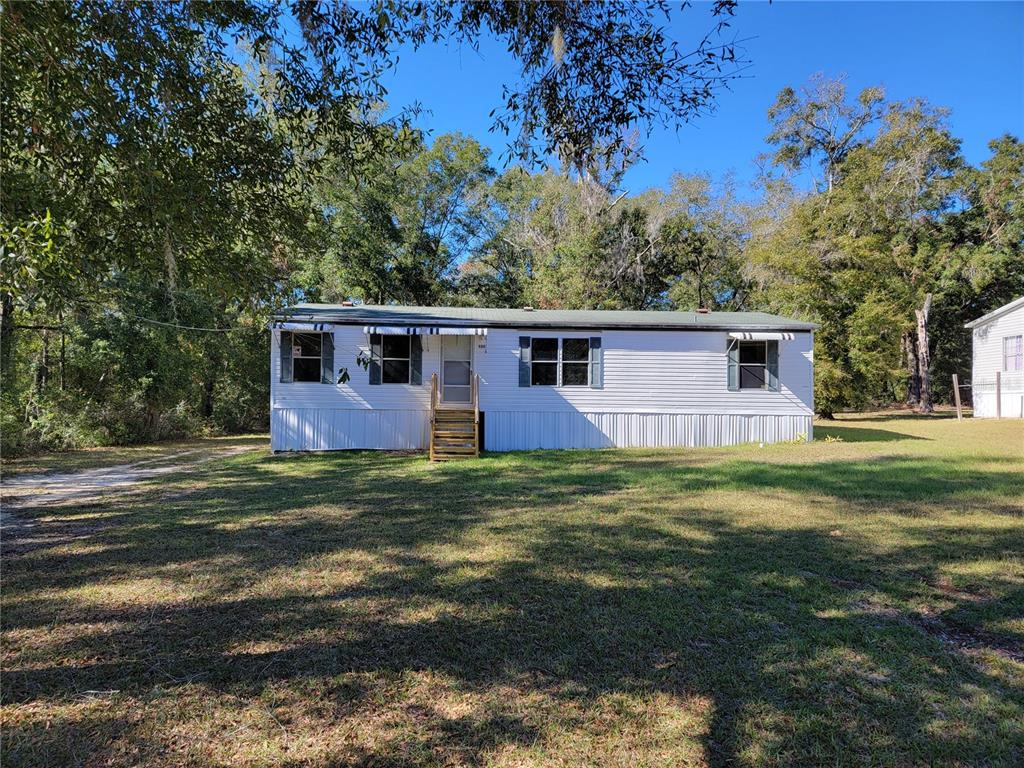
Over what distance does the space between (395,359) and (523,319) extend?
3.09 meters

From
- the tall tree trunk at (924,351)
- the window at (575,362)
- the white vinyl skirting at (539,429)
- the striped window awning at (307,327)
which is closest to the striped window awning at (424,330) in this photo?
the striped window awning at (307,327)

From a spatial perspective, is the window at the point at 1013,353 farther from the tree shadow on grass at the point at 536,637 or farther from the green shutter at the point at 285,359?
the green shutter at the point at 285,359

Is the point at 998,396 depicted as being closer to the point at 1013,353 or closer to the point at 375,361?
the point at 1013,353

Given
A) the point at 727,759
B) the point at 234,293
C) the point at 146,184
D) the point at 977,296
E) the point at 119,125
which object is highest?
the point at 977,296

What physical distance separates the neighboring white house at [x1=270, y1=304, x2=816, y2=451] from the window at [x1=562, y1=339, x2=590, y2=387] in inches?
1.0

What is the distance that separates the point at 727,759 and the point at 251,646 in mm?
2391

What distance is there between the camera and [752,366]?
13016 mm

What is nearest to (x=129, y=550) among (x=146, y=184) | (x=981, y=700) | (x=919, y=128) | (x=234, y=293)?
(x=234, y=293)

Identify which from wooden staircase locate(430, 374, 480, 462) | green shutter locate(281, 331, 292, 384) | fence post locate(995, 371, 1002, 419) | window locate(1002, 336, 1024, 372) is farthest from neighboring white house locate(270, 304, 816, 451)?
window locate(1002, 336, 1024, 372)

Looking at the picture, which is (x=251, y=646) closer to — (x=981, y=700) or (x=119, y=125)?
(x=119, y=125)

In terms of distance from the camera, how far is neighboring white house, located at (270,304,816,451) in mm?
12016

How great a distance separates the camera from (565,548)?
469 centimetres

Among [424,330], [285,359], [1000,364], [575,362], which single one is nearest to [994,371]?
[1000,364]

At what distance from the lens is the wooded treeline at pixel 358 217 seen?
10.9ft
